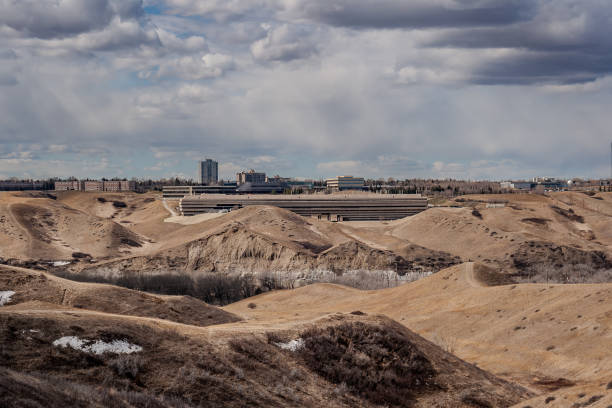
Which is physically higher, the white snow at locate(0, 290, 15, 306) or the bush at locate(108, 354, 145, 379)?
the bush at locate(108, 354, 145, 379)

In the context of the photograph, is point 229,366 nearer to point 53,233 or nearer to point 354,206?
point 53,233

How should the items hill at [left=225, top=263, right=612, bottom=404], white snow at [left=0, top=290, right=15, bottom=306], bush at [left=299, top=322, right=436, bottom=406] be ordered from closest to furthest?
bush at [left=299, top=322, right=436, bottom=406] → hill at [left=225, top=263, right=612, bottom=404] → white snow at [left=0, top=290, right=15, bottom=306]

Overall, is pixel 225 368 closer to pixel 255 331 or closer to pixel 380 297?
pixel 255 331

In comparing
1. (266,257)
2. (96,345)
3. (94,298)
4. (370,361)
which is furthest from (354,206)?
(96,345)

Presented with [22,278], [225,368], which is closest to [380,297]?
[22,278]

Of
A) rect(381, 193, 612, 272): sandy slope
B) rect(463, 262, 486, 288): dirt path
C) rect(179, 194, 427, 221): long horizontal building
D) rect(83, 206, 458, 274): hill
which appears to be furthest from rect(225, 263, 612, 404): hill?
rect(179, 194, 427, 221): long horizontal building

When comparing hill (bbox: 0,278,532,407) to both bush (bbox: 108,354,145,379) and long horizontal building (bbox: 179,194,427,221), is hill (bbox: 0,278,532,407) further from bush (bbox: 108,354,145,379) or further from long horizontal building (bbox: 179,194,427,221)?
long horizontal building (bbox: 179,194,427,221)
